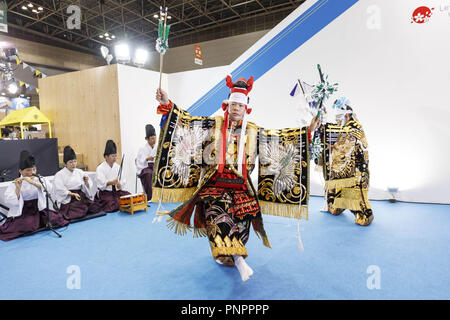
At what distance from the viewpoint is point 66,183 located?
11.9 ft

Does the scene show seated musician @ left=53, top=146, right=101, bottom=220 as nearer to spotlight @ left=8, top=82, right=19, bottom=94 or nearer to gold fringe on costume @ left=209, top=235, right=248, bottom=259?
gold fringe on costume @ left=209, top=235, right=248, bottom=259

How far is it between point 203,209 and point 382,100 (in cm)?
394

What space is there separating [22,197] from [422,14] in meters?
6.25

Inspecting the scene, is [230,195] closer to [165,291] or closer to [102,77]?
[165,291]

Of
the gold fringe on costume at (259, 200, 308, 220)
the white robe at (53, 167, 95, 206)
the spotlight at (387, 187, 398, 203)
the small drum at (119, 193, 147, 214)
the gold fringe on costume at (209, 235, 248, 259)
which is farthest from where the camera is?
the spotlight at (387, 187, 398, 203)

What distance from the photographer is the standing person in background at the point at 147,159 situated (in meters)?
4.45

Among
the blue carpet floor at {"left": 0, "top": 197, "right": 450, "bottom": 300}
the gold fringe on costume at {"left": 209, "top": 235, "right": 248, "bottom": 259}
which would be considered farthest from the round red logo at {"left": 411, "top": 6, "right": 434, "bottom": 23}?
the gold fringe on costume at {"left": 209, "top": 235, "right": 248, "bottom": 259}

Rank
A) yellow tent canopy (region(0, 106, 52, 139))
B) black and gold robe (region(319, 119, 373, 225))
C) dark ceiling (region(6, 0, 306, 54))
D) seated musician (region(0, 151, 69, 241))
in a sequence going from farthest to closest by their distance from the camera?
1. dark ceiling (region(6, 0, 306, 54))
2. yellow tent canopy (region(0, 106, 52, 139))
3. black and gold robe (region(319, 119, 373, 225))
4. seated musician (region(0, 151, 69, 241))

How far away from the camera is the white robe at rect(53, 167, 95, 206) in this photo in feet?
11.6

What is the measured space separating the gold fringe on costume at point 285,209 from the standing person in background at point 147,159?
9.02ft

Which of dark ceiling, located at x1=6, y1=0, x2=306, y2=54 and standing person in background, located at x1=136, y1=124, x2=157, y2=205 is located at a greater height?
dark ceiling, located at x1=6, y1=0, x2=306, y2=54

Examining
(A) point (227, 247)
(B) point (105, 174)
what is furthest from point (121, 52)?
(A) point (227, 247)

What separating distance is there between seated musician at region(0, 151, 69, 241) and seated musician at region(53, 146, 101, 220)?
0.24 m

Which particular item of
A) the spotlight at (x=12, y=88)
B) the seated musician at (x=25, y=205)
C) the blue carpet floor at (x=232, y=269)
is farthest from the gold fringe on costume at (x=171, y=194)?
the spotlight at (x=12, y=88)
